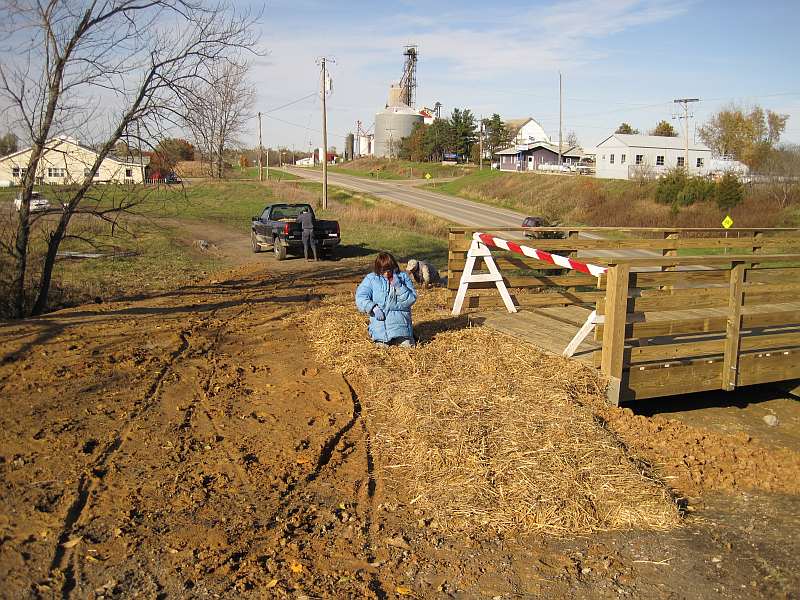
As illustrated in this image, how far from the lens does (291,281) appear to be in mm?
16094

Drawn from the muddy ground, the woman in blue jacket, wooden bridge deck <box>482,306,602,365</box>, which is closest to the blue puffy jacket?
the woman in blue jacket

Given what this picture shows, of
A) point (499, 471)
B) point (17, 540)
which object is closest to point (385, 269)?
point (499, 471)

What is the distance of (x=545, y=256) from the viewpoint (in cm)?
916

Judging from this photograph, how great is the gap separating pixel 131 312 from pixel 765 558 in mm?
9474

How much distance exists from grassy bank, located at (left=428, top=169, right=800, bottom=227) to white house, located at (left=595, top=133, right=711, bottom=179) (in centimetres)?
879

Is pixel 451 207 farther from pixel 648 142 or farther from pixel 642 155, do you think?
pixel 648 142

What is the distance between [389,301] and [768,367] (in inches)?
181

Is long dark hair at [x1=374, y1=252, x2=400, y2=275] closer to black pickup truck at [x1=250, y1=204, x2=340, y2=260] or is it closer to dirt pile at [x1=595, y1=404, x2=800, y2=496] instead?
dirt pile at [x1=595, y1=404, x2=800, y2=496]

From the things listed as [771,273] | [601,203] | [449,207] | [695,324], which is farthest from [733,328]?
[449,207]

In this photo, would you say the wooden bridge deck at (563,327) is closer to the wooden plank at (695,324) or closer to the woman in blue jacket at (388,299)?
the wooden plank at (695,324)

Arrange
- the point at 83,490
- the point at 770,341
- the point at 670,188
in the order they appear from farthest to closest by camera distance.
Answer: the point at 670,188, the point at 770,341, the point at 83,490

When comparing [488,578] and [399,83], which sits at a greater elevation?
[399,83]

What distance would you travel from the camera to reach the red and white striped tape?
7689mm

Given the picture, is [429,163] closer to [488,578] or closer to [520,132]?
[520,132]
